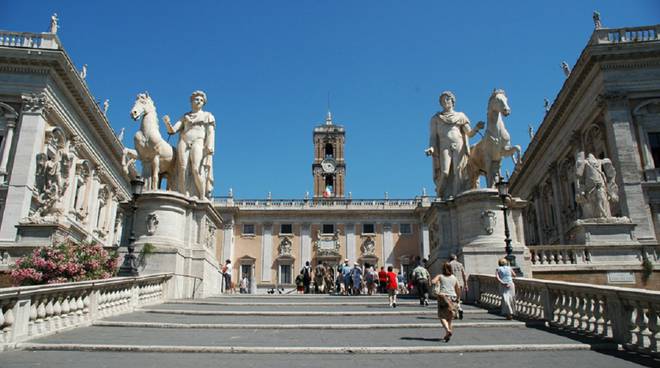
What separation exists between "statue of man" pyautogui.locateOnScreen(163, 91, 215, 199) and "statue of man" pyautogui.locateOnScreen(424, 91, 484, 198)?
25.0 ft

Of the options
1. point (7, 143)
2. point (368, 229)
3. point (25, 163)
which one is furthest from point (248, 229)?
point (7, 143)

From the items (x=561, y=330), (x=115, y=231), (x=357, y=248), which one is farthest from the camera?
(x=357, y=248)

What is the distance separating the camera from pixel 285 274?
163 feet

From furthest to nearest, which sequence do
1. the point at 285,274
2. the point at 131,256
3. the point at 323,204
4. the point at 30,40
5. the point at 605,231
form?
the point at 323,204 → the point at 285,274 → the point at 30,40 → the point at 605,231 → the point at 131,256

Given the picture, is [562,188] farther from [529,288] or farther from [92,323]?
[92,323]

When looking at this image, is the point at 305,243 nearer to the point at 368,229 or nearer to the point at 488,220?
the point at 368,229

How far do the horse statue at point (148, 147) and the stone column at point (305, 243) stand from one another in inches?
1393

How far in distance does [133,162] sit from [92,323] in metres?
7.32

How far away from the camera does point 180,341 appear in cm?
715

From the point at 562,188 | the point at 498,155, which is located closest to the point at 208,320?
the point at 498,155

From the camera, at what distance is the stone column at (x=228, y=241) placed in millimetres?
47156

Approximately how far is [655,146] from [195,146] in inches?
955

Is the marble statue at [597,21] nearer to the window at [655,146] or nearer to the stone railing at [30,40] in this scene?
the window at [655,146]

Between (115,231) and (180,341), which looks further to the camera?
(115,231)
